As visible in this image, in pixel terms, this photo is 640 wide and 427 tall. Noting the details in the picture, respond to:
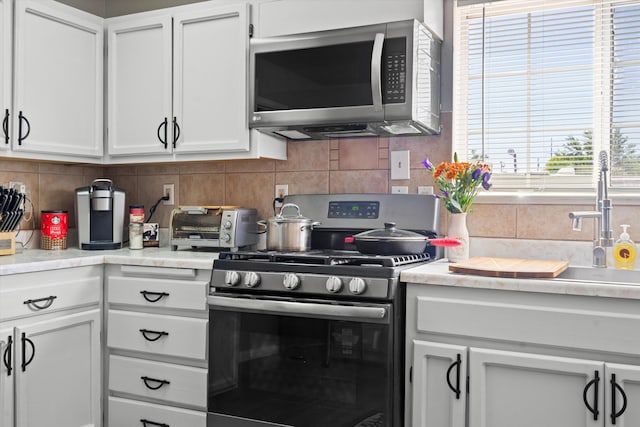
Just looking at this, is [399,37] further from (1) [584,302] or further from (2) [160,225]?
(2) [160,225]

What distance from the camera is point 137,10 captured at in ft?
11.3

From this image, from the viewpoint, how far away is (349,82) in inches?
99.1

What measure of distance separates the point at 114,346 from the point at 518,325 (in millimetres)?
1714

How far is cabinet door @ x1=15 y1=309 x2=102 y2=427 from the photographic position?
7.75 feet

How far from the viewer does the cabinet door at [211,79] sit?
2.79 metres

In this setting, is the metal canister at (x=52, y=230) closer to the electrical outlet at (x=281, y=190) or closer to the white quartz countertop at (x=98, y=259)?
the white quartz countertop at (x=98, y=259)

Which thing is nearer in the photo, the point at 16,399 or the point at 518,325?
the point at 518,325

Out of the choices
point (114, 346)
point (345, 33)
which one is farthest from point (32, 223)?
point (345, 33)

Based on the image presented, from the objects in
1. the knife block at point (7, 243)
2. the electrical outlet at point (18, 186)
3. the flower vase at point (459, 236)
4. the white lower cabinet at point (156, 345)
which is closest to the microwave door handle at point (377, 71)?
the flower vase at point (459, 236)

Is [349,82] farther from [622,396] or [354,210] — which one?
[622,396]

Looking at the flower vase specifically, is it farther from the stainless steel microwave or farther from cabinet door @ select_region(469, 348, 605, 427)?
cabinet door @ select_region(469, 348, 605, 427)

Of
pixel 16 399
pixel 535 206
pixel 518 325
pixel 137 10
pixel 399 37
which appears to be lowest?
pixel 16 399

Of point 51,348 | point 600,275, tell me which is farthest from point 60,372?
point 600,275

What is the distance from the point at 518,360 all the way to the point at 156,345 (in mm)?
1469
